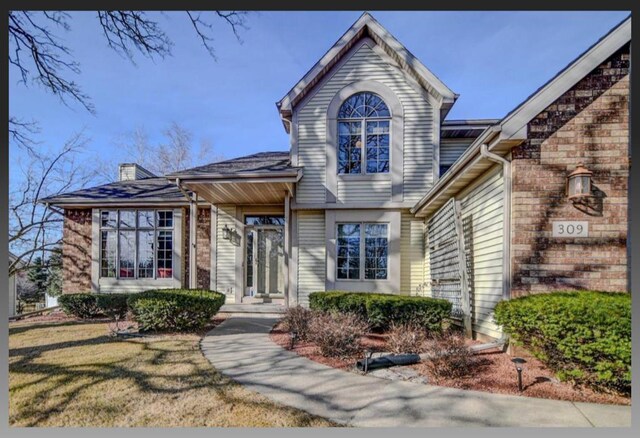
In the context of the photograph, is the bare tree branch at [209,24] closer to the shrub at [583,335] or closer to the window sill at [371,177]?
the window sill at [371,177]

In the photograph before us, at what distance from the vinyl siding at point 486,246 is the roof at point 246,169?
13.1ft

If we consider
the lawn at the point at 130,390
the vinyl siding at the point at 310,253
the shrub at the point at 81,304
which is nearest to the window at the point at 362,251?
the vinyl siding at the point at 310,253

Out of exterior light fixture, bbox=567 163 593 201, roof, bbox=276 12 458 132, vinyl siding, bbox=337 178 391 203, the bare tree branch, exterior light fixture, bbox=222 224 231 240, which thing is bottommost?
exterior light fixture, bbox=222 224 231 240

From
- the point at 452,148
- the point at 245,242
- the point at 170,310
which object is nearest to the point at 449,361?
the point at 170,310

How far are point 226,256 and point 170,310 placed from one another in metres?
3.78

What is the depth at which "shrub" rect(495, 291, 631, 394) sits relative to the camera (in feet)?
11.4

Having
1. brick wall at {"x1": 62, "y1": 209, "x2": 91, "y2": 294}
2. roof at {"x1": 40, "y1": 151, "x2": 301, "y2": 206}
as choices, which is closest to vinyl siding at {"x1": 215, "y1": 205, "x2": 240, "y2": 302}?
roof at {"x1": 40, "y1": 151, "x2": 301, "y2": 206}

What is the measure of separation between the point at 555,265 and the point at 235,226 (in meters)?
7.78

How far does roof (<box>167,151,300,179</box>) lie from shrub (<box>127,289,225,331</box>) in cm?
284

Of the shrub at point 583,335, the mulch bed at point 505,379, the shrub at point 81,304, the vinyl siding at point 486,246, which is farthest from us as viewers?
the shrub at point 81,304

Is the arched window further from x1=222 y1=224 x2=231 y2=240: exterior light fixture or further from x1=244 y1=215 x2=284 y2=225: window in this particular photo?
x1=222 y1=224 x2=231 y2=240: exterior light fixture

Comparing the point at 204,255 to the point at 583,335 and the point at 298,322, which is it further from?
the point at 583,335

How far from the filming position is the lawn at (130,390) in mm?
3287

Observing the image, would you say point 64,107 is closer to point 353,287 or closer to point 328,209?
point 328,209
